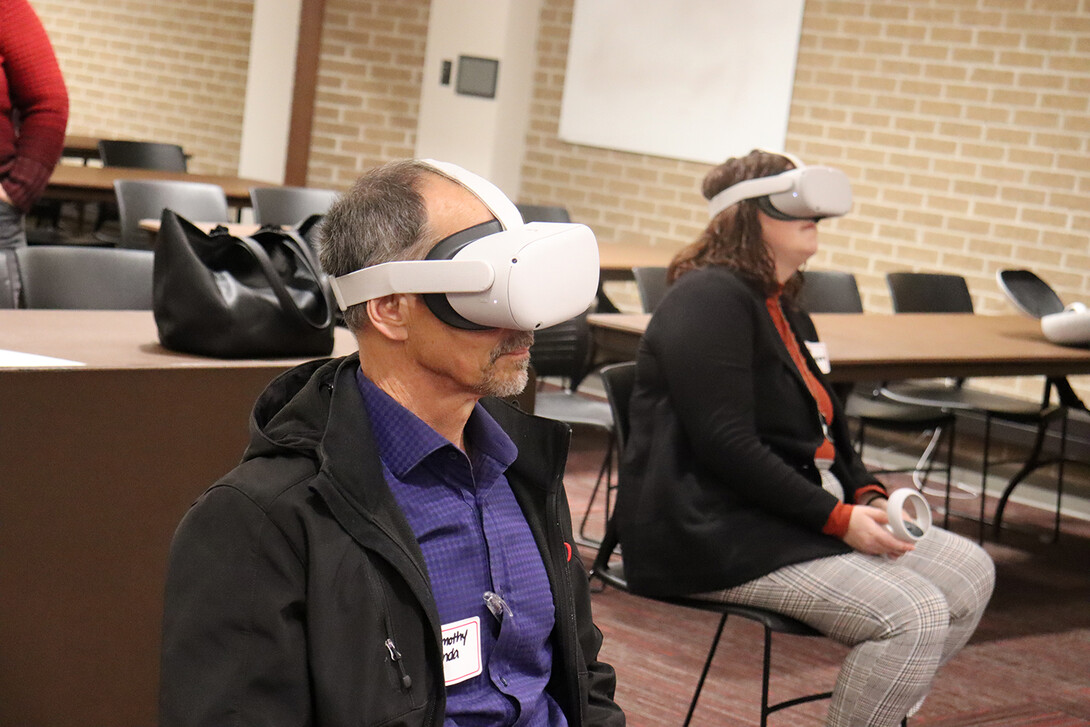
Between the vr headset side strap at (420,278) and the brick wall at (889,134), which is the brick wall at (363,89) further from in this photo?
the vr headset side strap at (420,278)

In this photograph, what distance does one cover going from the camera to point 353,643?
1289mm

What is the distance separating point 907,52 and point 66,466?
522 centimetres

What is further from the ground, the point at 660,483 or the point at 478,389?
the point at 478,389

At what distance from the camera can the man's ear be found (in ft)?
4.70

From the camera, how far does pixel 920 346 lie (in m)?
3.90

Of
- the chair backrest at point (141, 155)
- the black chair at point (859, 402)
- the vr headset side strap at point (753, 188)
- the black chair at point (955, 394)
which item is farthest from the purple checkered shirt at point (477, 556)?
the chair backrest at point (141, 155)

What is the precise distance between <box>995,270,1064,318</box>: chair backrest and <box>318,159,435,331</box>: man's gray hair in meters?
3.80

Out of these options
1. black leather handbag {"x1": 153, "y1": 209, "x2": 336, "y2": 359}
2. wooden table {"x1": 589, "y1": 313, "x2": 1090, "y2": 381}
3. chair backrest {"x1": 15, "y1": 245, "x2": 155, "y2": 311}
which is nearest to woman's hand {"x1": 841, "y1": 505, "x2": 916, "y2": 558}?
wooden table {"x1": 589, "y1": 313, "x2": 1090, "y2": 381}

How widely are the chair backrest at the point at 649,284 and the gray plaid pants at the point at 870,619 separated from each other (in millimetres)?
1780

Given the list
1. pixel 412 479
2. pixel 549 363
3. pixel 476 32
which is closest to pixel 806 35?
pixel 476 32

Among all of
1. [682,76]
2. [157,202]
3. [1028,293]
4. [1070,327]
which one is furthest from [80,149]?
[1070,327]

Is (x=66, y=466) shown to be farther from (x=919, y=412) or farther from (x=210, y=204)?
(x=919, y=412)

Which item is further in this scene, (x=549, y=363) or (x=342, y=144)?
(x=342, y=144)

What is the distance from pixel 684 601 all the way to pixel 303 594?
1.44 m
